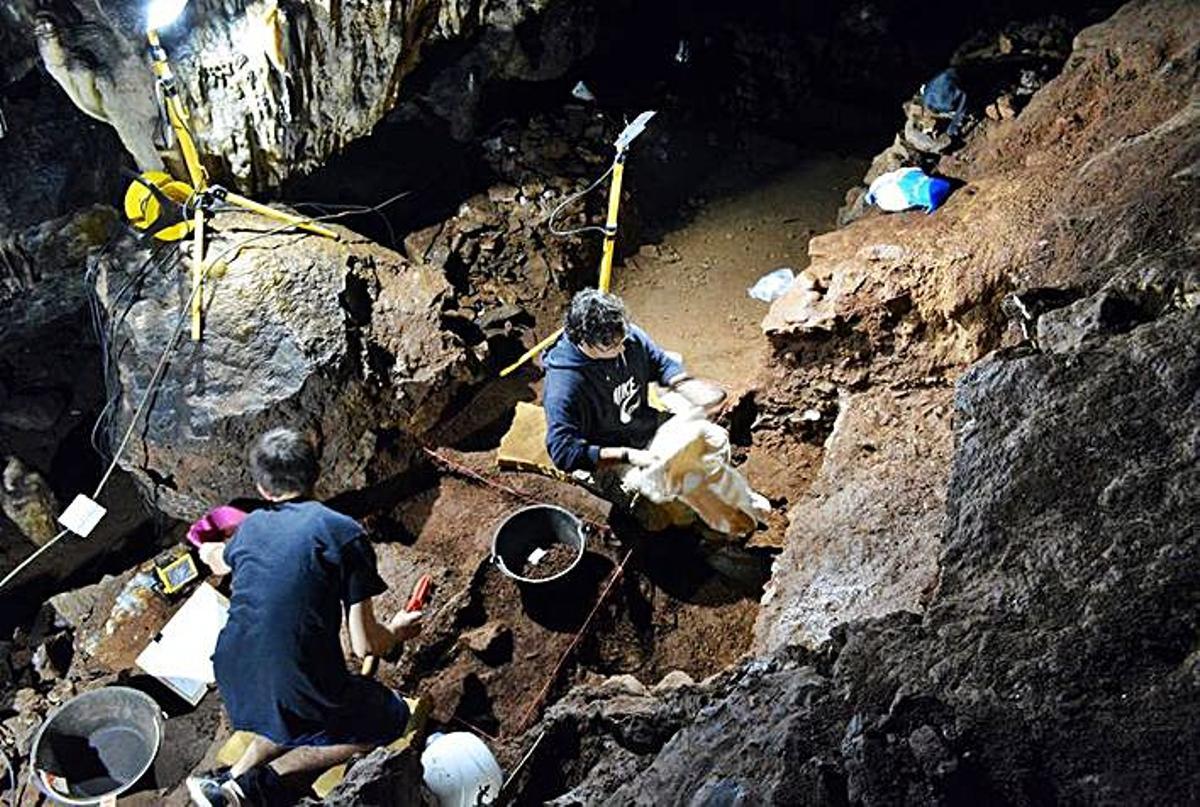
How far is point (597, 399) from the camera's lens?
4504 mm

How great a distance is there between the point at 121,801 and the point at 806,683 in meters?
3.85

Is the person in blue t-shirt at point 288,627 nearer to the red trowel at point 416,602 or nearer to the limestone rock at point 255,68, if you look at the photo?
the red trowel at point 416,602

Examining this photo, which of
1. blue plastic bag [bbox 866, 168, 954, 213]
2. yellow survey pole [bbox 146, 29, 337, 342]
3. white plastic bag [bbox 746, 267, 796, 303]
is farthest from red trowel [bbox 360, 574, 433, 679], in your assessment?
blue plastic bag [bbox 866, 168, 954, 213]

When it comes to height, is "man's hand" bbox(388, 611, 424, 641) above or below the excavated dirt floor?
above

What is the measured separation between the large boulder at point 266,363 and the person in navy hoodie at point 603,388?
160cm

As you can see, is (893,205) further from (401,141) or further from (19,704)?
(19,704)

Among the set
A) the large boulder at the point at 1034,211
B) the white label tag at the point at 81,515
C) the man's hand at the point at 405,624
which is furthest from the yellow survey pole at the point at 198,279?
the large boulder at the point at 1034,211

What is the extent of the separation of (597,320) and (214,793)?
2.45 meters

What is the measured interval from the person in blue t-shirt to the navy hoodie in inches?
49.0

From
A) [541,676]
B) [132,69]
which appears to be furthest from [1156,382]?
[132,69]

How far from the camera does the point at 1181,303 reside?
8.45ft

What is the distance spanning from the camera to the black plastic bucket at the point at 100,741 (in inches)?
177

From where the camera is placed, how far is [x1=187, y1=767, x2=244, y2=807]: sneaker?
3.45 m

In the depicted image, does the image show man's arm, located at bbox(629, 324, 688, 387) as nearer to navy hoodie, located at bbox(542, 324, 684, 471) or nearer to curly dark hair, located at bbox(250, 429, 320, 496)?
navy hoodie, located at bbox(542, 324, 684, 471)
